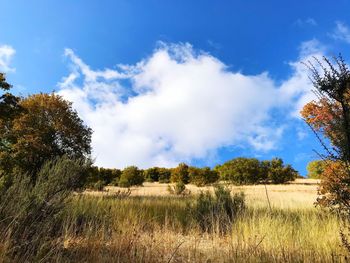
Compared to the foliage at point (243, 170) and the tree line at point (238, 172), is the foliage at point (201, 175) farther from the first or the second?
the foliage at point (243, 170)

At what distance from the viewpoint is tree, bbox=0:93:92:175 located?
815 inches

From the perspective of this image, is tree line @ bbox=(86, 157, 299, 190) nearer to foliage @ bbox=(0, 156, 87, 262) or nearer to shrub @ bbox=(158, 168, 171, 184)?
shrub @ bbox=(158, 168, 171, 184)

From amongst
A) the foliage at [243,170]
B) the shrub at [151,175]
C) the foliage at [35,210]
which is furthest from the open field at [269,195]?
the shrub at [151,175]

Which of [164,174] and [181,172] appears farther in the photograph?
[164,174]

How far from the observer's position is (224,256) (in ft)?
15.5

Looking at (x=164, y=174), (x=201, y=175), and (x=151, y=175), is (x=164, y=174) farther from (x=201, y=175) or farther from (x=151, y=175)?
(x=201, y=175)

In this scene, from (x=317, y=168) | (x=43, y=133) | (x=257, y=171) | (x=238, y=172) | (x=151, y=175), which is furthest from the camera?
(x=151, y=175)

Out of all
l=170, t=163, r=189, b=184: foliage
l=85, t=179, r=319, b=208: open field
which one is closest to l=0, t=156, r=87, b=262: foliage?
l=85, t=179, r=319, b=208: open field

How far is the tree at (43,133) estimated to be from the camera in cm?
2071

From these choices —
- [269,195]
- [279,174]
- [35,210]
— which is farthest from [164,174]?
[35,210]

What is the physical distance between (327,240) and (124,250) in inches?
139

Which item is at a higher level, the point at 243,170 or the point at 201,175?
the point at 243,170

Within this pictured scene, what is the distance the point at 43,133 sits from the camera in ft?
71.1

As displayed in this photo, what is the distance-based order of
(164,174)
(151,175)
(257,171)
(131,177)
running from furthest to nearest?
(151,175)
(164,174)
(257,171)
(131,177)
